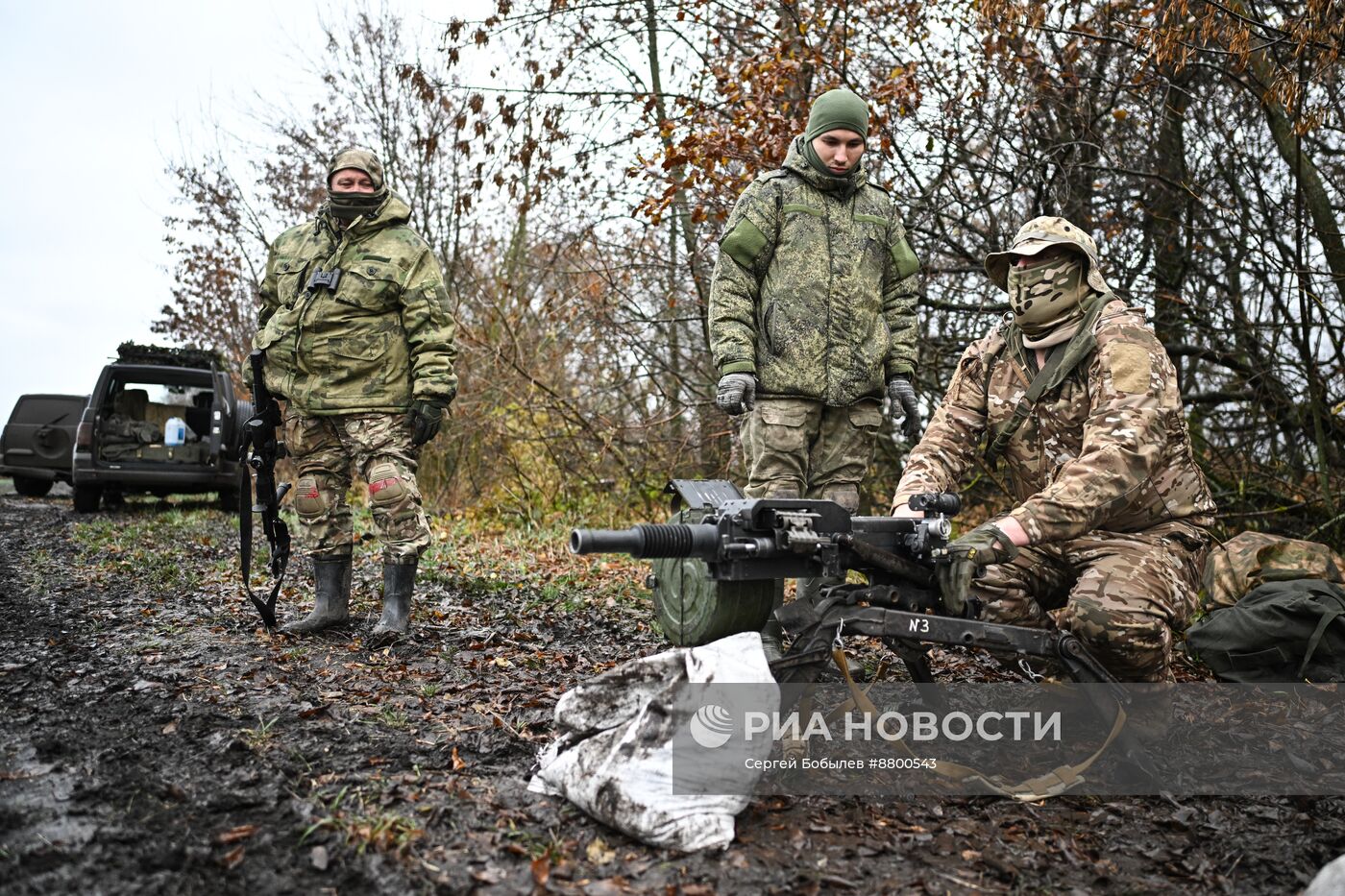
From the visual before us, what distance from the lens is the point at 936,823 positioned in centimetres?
292

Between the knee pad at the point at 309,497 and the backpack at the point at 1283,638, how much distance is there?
3824mm

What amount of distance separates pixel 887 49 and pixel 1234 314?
2.96 m

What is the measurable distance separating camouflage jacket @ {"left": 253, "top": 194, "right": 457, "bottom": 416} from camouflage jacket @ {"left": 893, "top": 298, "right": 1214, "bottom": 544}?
7.67 feet

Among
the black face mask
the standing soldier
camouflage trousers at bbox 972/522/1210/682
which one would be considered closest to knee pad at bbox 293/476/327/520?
the black face mask

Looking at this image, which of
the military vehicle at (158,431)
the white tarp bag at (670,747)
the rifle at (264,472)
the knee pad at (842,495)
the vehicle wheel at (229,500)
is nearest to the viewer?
the white tarp bag at (670,747)

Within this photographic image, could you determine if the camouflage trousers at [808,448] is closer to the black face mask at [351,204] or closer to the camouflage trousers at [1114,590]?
the camouflage trousers at [1114,590]

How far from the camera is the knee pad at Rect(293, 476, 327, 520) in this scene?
4902 mm

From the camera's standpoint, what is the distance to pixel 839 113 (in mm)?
4367

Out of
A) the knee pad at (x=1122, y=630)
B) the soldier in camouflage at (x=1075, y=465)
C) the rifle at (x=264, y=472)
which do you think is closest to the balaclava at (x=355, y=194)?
the rifle at (x=264, y=472)

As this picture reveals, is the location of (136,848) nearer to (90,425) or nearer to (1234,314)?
(1234,314)

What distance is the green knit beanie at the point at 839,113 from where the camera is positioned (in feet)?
14.3

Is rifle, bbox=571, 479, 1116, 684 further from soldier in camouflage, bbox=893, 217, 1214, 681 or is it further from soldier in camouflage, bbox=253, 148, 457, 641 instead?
soldier in camouflage, bbox=253, 148, 457, 641

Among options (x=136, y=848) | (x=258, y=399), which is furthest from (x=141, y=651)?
(x=136, y=848)

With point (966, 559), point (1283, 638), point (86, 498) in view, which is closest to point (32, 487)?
point (86, 498)
